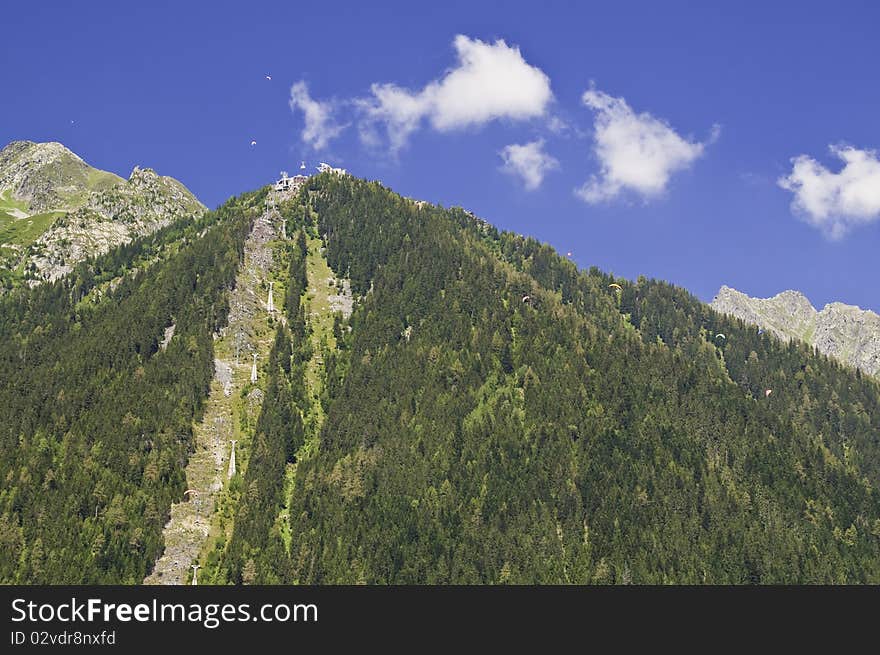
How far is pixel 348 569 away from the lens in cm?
19662
